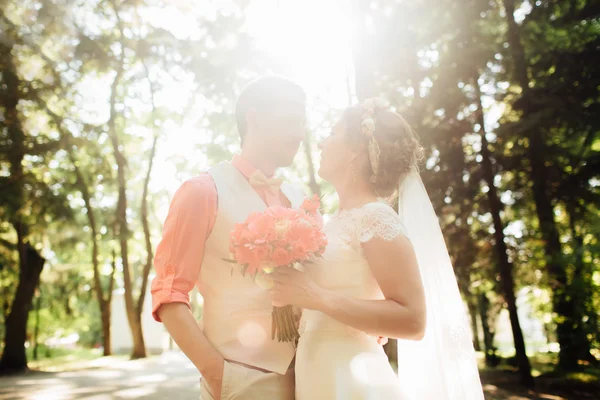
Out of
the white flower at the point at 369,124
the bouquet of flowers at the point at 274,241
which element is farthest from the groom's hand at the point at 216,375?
the white flower at the point at 369,124

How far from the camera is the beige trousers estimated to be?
2379mm

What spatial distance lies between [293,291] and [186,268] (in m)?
0.54

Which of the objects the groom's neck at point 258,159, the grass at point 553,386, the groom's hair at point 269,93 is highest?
the groom's hair at point 269,93

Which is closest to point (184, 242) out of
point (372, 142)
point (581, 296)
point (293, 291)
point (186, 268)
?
point (186, 268)

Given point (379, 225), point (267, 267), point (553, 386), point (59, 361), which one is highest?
point (379, 225)

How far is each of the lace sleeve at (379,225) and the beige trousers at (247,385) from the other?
0.86 m

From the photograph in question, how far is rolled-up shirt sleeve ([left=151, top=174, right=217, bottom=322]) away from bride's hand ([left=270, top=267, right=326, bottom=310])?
406 mm

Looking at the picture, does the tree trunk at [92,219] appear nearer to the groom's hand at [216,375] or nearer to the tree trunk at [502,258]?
the tree trunk at [502,258]

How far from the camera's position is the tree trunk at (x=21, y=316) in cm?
1728

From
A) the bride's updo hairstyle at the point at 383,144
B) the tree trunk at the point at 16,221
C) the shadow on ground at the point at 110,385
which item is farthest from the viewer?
the tree trunk at the point at 16,221

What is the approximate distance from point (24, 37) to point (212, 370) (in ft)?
62.4

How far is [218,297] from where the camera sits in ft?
8.63

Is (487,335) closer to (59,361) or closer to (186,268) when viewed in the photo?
(186,268)

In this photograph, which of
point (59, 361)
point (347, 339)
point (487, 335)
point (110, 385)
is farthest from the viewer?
point (59, 361)
